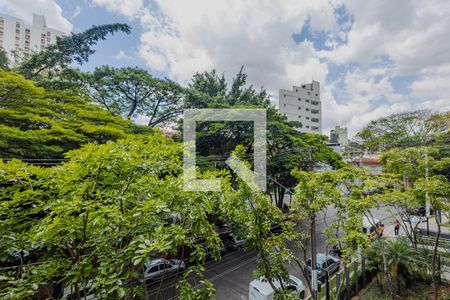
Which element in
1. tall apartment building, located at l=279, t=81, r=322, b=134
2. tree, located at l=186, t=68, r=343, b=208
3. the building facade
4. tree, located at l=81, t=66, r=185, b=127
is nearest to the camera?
tree, located at l=186, t=68, r=343, b=208

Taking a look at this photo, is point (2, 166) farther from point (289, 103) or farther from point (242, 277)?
point (289, 103)

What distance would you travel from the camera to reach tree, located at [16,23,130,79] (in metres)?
10.6

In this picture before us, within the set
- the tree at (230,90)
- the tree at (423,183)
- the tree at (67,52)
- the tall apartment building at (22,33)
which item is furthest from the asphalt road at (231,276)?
the tall apartment building at (22,33)

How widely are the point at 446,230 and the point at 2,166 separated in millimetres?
20342

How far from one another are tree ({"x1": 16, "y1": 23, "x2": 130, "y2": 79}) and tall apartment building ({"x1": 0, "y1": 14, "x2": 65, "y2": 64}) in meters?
49.3

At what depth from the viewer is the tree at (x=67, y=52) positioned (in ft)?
34.8

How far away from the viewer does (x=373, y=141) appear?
66.5 ft

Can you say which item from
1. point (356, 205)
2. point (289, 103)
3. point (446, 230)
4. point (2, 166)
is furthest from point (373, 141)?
point (2, 166)

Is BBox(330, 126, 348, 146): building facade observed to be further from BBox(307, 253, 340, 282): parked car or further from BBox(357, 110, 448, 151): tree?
BBox(307, 253, 340, 282): parked car

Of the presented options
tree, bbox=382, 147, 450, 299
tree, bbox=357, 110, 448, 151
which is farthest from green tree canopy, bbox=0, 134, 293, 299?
tree, bbox=357, 110, 448, 151

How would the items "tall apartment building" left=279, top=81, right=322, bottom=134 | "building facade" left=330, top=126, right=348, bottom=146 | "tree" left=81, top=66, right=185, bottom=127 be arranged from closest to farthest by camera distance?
"tree" left=81, top=66, right=185, bottom=127 → "tall apartment building" left=279, top=81, right=322, bottom=134 → "building facade" left=330, top=126, right=348, bottom=146

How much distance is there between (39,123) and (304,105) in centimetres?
3498

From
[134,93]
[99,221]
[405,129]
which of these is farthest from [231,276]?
[405,129]

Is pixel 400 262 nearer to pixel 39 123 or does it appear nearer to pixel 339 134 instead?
Result: pixel 39 123
